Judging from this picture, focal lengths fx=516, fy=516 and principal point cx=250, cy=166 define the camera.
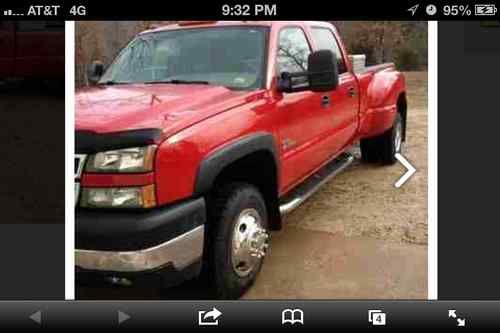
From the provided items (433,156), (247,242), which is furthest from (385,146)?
(433,156)

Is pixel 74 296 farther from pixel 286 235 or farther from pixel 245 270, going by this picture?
pixel 286 235

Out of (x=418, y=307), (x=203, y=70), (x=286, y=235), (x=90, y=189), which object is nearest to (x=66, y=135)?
(x=90, y=189)

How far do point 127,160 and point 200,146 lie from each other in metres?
0.33

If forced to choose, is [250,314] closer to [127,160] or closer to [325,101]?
[127,160]

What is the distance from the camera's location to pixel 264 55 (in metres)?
3.11

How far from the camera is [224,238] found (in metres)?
2.46

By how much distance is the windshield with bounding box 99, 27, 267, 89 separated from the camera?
9.70 ft

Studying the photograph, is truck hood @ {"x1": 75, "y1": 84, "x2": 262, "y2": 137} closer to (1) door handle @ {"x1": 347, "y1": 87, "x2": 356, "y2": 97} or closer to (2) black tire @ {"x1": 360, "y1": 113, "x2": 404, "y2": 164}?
(1) door handle @ {"x1": 347, "y1": 87, "x2": 356, "y2": 97}

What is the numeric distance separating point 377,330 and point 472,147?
0.76 m

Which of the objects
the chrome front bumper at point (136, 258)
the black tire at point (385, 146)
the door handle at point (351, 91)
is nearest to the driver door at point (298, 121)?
the door handle at point (351, 91)

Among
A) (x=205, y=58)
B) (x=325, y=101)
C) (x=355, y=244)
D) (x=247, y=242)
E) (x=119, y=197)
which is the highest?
(x=205, y=58)

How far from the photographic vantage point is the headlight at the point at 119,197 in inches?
82.4

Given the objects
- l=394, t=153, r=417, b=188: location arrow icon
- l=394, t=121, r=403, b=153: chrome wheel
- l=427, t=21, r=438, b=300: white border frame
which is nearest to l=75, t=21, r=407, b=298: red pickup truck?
l=394, t=153, r=417, b=188: location arrow icon

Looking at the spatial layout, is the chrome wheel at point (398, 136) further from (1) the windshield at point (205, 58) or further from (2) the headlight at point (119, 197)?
(2) the headlight at point (119, 197)
